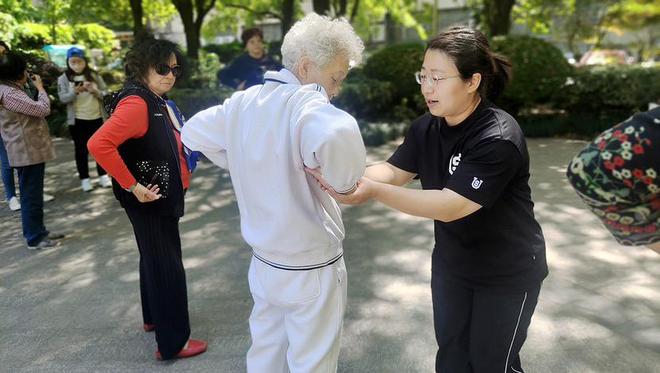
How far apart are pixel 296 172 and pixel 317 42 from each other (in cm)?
45

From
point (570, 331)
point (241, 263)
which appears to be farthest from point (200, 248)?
point (570, 331)

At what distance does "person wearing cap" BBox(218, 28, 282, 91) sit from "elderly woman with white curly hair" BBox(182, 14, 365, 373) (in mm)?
4624

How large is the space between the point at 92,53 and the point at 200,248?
1322 centimetres

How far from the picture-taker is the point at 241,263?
4.46 metres

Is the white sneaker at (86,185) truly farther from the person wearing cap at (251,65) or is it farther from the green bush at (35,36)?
the green bush at (35,36)

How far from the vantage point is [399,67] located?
10625mm

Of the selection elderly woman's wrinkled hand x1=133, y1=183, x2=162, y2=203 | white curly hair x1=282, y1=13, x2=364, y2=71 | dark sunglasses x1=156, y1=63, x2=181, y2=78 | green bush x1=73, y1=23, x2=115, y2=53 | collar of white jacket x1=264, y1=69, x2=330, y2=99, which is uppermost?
green bush x1=73, y1=23, x2=115, y2=53

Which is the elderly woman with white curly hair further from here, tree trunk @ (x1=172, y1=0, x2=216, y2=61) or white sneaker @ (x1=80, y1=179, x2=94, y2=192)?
tree trunk @ (x1=172, y1=0, x2=216, y2=61)

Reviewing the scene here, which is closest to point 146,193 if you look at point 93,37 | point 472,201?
point 472,201

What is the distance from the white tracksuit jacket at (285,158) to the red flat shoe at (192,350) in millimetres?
1259

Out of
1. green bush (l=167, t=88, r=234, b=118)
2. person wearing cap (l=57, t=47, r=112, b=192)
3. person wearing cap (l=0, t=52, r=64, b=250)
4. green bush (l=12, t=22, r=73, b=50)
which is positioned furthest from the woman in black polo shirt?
green bush (l=12, t=22, r=73, b=50)

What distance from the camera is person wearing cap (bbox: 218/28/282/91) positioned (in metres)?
6.48

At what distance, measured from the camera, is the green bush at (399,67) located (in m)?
10.6

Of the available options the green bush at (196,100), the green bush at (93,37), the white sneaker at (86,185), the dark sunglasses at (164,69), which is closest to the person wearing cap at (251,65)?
the white sneaker at (86,185)
